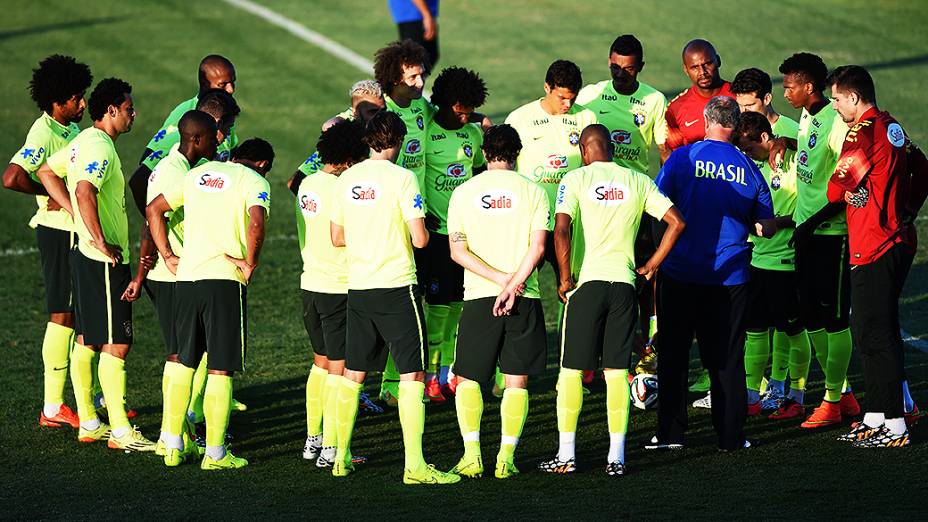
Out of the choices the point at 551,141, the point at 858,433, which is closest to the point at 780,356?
the point at 858,433

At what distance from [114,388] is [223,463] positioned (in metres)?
1.19

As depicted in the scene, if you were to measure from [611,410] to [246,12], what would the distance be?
22141 millimetres

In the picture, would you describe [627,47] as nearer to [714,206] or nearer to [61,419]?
[714,206]

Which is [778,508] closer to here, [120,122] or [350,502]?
[350,502]

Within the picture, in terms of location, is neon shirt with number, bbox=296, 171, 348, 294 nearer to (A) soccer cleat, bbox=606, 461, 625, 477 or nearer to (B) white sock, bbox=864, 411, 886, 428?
(A) soccer cleat, bbox=606, 461, 625, 477

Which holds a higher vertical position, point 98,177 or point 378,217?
point 98,177

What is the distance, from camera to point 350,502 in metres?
8.59

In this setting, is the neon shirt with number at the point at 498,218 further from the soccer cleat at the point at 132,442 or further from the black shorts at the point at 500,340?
the soccer cleat at the point at 132,442

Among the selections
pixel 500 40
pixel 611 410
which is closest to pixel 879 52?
pixel 500 40

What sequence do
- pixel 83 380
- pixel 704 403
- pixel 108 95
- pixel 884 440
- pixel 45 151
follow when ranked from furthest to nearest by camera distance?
pixel 704 403 < pixel 45 151 < pixel 83 380 < pixel 108 95 < pixel 884 440

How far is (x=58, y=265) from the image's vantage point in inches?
429

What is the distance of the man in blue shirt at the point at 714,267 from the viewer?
30.9ft

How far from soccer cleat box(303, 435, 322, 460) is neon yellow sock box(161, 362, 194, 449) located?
2.95 ft

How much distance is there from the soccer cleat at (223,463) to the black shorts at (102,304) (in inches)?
51.6
